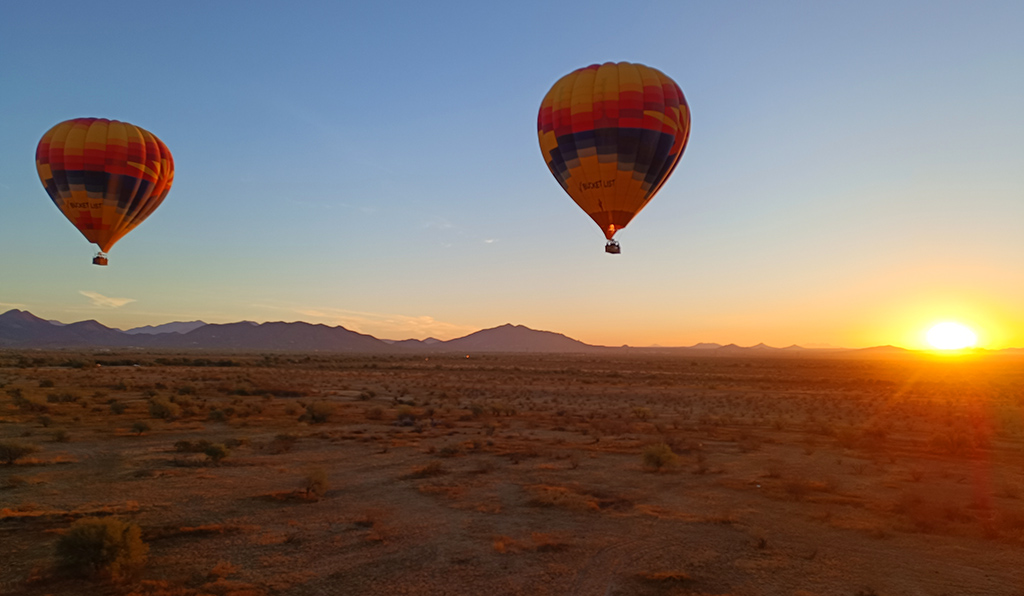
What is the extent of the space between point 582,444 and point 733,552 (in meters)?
10.1

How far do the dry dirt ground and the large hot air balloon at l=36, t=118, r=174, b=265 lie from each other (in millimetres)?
9947

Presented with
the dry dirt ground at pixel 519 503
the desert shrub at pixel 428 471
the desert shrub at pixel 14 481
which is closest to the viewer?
the dry dirt ground at pixel 519 503

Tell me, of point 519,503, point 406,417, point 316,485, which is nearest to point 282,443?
point 316,485

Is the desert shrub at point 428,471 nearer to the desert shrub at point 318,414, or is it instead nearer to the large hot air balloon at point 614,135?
the desert shrub at point 318,414

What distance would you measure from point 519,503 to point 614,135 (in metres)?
15.4

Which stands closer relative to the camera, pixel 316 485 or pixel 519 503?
pixel 519 503

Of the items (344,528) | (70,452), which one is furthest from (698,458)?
(70,452)

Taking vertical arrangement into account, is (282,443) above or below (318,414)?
below

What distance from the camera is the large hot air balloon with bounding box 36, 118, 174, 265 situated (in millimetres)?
28516

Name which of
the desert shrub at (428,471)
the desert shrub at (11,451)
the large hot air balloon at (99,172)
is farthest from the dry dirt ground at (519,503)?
the large hot air balloon at (99,172)

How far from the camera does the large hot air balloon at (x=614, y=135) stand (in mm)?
22500

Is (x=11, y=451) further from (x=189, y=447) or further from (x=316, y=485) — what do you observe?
(x=316, y=485)

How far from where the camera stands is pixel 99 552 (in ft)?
27.9

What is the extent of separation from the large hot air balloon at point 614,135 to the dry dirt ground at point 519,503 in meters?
9.71
